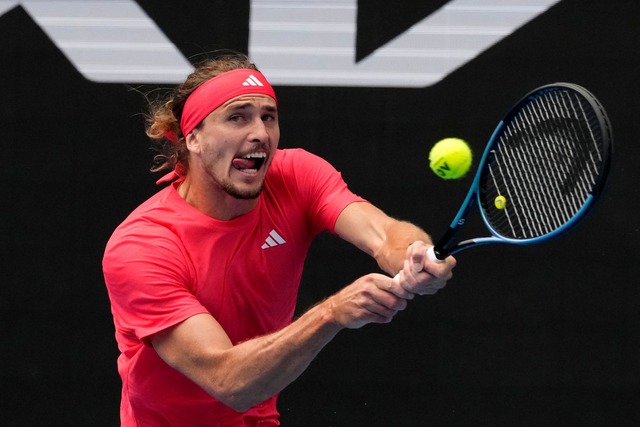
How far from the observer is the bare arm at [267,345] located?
2.77m

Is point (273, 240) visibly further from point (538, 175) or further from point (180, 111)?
point (538, 175)

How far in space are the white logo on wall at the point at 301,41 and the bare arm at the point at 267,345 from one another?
1773 mm

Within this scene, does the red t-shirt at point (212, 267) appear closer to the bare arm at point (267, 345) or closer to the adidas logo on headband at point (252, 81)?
the bare arm at point (267, 345)

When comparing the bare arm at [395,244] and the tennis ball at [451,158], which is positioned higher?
the tennis ball at [451,158]

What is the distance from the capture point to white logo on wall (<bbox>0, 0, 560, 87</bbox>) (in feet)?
15.2

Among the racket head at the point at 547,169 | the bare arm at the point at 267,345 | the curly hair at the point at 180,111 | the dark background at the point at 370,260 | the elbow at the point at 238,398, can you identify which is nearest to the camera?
the racket head at the point at 547,169

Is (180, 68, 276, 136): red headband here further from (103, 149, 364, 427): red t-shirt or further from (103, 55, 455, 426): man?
(103, 149, 364, 427): red t-shirt

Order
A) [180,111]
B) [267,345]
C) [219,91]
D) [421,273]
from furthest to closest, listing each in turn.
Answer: [180,111] → [219,91] → [267,345] → [421,273]

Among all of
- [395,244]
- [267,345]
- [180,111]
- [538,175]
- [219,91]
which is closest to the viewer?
[267,345]

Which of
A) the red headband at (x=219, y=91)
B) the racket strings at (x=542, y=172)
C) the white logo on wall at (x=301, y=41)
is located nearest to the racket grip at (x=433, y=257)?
the racket strings at (x=542, y=172)

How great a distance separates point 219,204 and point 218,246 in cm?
14

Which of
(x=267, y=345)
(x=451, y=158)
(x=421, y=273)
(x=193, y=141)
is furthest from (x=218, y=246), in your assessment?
(x=421, y=273)

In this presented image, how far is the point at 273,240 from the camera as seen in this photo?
3.54 metres

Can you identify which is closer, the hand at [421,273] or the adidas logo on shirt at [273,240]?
the hand at [421,273]
